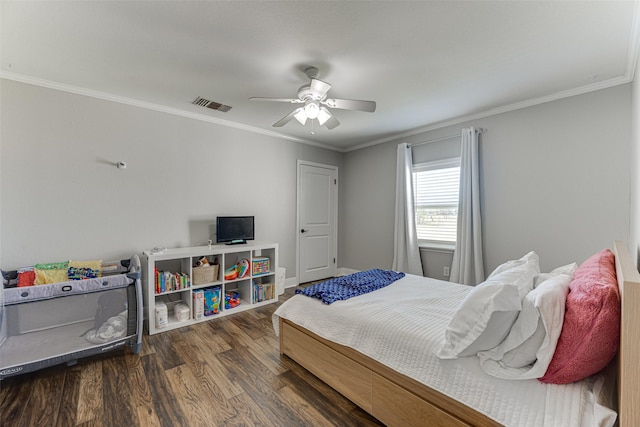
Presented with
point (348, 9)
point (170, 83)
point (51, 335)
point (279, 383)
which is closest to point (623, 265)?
point (348, 9)

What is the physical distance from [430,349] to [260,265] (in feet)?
8.49

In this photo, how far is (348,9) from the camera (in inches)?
65.7

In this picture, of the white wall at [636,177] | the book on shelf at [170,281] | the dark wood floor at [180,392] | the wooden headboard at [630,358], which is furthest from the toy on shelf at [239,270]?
the white wall at [636,177]

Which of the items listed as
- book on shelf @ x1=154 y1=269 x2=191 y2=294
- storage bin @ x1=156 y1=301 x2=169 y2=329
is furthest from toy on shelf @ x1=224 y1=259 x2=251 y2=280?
storage bin @ x1=156 y1=301 x2=169 y2=329

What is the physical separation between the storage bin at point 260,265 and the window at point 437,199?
229 cm

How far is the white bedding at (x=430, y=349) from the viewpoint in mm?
1039

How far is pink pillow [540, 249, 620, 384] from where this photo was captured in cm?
99

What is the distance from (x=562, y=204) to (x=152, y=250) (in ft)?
14.6

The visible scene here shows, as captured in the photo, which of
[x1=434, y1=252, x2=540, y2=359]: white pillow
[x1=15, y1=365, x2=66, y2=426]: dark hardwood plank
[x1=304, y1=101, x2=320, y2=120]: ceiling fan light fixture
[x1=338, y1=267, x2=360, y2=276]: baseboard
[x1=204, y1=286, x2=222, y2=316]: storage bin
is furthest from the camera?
[x1=338, y1=267, x2=360, y2=276]: baseboard

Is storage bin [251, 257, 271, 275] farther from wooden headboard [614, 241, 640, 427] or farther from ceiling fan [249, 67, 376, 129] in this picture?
wooden headboard [614, 241, 640, 427]

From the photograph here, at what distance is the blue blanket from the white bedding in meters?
0.06

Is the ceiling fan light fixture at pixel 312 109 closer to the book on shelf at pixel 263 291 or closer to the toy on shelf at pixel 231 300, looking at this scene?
the book on shelf at pixel 263 291

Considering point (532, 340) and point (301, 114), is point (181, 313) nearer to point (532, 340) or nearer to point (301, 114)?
point (301, 114)

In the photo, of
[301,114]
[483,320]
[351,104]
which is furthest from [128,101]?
[483,320]
